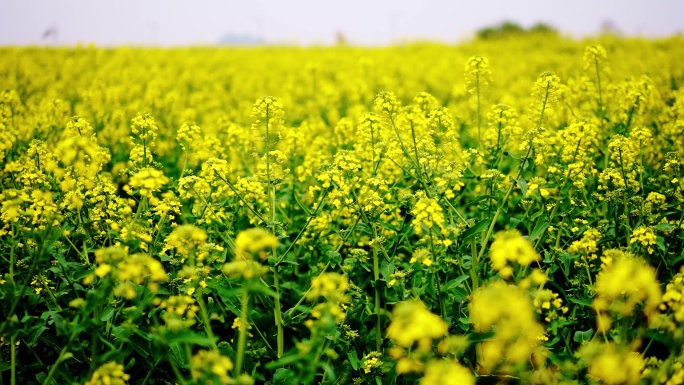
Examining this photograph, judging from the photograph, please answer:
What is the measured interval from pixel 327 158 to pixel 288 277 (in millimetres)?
1138

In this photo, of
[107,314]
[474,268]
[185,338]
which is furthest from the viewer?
[474,268]

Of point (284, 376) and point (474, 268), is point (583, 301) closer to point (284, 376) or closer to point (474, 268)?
point (474, 268)

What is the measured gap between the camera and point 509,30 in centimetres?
2020

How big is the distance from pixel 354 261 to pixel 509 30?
19575mm

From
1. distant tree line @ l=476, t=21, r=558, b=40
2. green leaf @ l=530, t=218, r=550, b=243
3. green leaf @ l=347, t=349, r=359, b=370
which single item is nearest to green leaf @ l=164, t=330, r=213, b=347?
green leaf @ l=347, t=349, r=359, b=370

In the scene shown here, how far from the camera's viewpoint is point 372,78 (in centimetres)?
918

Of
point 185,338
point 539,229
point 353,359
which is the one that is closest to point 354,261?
point 353,359

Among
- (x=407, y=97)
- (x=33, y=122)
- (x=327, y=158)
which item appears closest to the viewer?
(x=327, y=158)

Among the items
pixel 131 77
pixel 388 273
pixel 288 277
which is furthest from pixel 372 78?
pixel 388 273

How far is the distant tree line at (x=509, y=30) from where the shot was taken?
1975cm

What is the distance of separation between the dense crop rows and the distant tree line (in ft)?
52.6

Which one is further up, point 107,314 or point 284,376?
point 107,314

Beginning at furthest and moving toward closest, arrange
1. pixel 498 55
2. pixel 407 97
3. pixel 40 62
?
pixel 498 55 < pixel 40 62 < pixel 407 97

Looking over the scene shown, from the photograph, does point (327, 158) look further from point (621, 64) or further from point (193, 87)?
point (621, 64)
